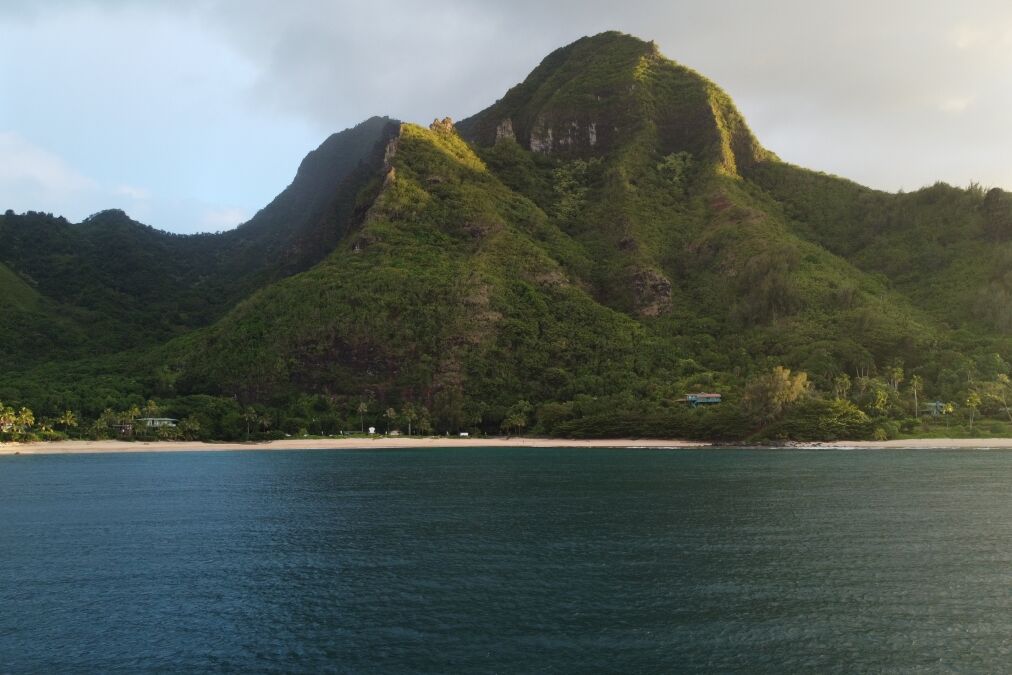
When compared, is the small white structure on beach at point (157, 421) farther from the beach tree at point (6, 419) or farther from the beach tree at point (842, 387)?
the beach tree at point (842, 387)

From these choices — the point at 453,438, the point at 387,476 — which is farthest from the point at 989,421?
the point at 387,476

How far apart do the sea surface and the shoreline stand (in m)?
70.8

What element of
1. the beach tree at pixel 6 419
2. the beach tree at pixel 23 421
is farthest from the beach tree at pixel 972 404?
the beach tree at pixel 6 419

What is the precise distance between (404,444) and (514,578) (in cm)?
13035

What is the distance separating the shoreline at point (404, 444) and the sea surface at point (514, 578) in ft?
232

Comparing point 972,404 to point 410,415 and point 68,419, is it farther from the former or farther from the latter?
point 68,419

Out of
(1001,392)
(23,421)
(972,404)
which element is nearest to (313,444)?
(23,421)

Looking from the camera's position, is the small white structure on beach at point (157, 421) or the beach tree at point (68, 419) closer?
the beach tree at point (68, 419)

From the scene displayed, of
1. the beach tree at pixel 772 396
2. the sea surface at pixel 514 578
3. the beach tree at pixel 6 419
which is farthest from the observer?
the beach tree at pixel 6 419

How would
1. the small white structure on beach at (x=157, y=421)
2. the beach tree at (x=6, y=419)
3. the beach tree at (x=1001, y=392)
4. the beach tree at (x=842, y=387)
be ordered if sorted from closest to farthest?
the beach tree at (x=1001, y=392) < the beach tree at (x=6, y=419) < the beach tree at (x=842, y=387) < the small white structure on beach at (x=157, y=421)

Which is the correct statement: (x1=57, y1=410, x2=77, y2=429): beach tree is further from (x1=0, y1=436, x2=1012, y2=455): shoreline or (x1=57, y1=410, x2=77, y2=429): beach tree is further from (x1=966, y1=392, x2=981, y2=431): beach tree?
(x1=966, y1=392, x2=981, y2=431): beach tree

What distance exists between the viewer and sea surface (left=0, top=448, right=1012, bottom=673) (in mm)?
29391

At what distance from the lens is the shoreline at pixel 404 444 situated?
151m

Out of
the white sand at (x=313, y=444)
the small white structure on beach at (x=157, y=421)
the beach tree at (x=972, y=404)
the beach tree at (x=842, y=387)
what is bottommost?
the white sand at (x=313, y=444)
